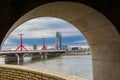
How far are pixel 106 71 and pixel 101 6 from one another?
135cm

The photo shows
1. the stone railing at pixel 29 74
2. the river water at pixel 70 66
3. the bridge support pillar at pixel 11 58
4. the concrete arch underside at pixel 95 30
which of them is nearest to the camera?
the concrete arch underside at pixel 95 30

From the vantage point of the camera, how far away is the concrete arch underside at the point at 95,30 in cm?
434

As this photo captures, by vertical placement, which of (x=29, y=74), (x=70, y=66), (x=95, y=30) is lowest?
(x=70, y=66)

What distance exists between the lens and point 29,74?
8117 mm

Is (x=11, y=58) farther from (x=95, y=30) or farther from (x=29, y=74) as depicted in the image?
(x=95, y=30)

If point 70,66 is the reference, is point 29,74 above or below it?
above

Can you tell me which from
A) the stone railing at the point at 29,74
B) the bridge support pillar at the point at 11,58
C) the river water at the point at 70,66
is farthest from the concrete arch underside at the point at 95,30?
the bridge support pillar at the point at 11,58

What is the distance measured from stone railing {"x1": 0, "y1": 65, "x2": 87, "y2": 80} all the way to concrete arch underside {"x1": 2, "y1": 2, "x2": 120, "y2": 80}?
1.02 m

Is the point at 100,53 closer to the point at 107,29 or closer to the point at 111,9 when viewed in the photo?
the point at 107,29

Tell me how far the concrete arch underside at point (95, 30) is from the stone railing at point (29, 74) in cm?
102

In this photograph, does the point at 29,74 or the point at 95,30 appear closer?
the point at 95,30

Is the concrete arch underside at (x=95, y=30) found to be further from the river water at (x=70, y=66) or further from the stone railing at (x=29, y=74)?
the river water at (x=70, y=66)

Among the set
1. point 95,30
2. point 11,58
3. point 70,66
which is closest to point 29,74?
point 95,30

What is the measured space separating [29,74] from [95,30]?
3788 mm
